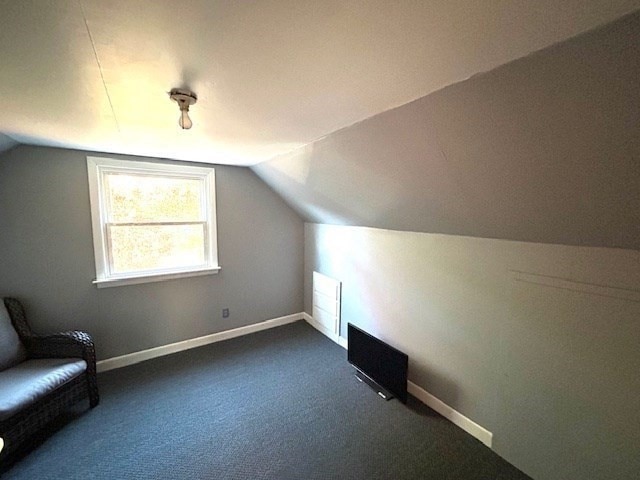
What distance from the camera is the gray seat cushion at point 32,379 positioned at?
166 cm

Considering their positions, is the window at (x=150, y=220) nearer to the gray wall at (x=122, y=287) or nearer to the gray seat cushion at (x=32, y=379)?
→ the gray wall at (x=122, y=287)

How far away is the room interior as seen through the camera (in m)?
0.75

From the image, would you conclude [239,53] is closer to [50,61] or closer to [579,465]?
[50,61]

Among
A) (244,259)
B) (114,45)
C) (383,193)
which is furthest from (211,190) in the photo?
(114,45)

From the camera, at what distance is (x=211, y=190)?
10.2 ft

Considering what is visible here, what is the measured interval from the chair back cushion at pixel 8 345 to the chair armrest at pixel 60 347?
0.22 ft

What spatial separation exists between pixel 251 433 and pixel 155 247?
6.92 feet

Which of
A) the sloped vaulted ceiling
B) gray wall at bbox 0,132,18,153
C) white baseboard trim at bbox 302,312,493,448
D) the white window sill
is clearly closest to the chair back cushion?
the white window sill

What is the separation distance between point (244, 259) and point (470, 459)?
2.86m

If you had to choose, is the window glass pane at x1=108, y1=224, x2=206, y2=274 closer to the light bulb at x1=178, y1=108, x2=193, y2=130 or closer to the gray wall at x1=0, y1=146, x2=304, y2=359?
the gray wall at x1=0, y1=146, x2=304, y2=359

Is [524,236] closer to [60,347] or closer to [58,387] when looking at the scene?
[58,387]

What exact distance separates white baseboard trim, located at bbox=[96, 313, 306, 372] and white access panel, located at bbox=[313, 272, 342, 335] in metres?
0.46

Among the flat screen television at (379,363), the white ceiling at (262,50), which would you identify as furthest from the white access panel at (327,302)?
the white ceiling at (262,50)

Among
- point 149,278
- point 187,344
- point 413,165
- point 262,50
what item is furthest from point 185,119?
point 187,344
